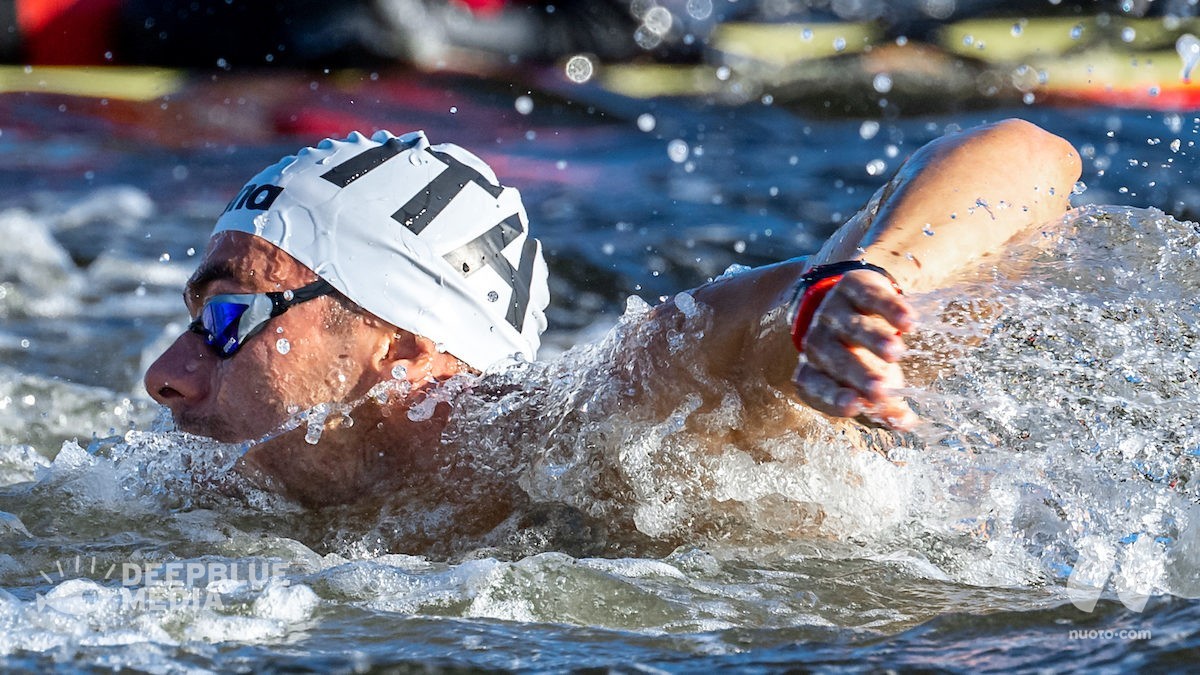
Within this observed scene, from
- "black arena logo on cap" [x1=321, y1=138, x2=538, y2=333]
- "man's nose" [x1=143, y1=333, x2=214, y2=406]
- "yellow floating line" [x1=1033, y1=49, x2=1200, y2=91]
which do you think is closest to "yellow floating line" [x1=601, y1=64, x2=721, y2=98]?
"yellow floating line" [x1=1033, y1=49, x2=1200, y2=91]

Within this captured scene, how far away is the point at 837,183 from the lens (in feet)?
25.1

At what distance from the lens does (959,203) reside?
2.29m

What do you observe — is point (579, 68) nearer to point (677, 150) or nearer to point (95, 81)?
point (677, 150)

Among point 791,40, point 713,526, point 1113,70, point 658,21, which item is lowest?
point 713,526

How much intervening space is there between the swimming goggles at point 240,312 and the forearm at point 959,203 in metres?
1.11

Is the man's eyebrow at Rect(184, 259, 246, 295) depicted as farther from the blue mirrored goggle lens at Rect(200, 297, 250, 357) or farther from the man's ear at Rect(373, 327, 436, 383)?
the man's ear at Rect(373, 327, 436, 383)

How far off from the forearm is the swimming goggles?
1.11 m

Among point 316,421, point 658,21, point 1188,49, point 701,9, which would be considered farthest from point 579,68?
point 316,421

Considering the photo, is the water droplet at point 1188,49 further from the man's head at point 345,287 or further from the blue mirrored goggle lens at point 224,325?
the blue mirrored goggle lens at point 224,325

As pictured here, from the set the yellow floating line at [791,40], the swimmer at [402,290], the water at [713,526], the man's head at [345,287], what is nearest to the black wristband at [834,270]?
the swimmer at [402,290]

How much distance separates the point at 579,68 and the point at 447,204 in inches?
305

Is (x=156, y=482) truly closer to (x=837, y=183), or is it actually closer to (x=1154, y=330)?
(x=1154, y=330)

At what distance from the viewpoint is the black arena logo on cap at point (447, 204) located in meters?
2.94

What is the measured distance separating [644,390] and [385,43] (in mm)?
8354
